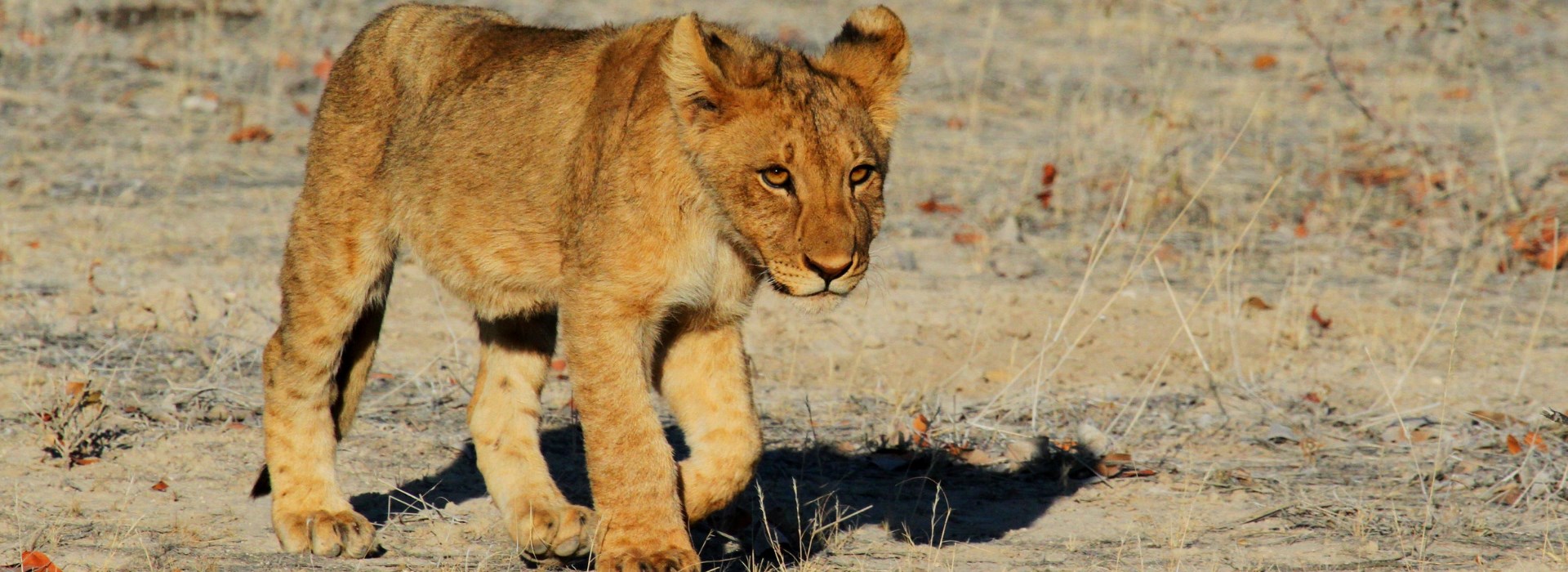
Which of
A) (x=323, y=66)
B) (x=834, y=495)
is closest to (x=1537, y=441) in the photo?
(x=834, y=495)

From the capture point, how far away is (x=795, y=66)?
12.2 feet

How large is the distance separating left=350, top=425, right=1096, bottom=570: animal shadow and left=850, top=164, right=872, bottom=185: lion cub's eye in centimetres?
102

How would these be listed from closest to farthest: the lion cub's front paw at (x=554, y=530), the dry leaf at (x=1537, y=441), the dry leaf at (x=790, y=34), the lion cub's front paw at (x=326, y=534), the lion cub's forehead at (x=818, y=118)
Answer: the lion cub's forehead at (x=818, y=118) → the lion cub's front paw at (x=554, y=530) → the lion cub's front paw at (x=326, y=534) → the dry leaf at (x=1537, y=441) → the dry leaf at (x=790, y=34)

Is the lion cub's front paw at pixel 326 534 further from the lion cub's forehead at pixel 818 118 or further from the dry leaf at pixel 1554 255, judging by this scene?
the dry leaf at pixel 1554 255

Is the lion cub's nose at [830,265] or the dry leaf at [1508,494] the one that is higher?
the lion cub's nose at [830,265]

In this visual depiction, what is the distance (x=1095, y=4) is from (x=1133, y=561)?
26.1 ft

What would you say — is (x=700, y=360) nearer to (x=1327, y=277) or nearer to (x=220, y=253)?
(x=220, y=253)

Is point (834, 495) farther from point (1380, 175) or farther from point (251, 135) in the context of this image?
point (251, 135)

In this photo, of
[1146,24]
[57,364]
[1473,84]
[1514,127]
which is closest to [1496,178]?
[1514,127]

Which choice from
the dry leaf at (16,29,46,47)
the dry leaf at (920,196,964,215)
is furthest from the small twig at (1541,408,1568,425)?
the dry leaf at (16,29,46,47)

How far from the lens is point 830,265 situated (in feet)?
11.2

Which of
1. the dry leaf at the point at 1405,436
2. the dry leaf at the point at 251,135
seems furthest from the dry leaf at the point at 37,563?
Result: the dry leaf at the point at 251,135

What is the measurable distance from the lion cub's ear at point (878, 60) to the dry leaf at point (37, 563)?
7.25 feet

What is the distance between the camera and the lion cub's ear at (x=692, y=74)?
138 inches
